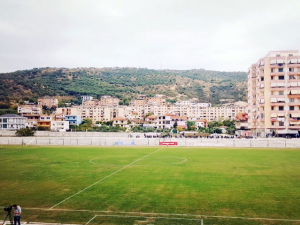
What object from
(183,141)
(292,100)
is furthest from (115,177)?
(292,100)

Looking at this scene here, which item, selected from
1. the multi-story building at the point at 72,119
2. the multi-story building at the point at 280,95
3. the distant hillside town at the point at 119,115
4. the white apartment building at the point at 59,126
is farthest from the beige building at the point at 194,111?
the multi-story building at the point at 280,95

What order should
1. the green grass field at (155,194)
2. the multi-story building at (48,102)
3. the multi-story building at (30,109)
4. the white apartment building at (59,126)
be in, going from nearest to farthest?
the green grass field at (155,194), the white apartment building at (59,126), the multi-story building at (30,109), the multi-story building at (48,102)

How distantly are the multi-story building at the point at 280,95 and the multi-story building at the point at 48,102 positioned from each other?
13544cm

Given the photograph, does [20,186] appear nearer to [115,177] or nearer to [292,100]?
[115,177]

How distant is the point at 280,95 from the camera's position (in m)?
81.1

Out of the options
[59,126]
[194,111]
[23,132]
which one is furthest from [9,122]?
[194,111]

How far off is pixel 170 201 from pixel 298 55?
8092cm

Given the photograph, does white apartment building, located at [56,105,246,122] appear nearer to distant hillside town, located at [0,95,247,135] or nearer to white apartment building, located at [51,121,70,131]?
distant hillside town, located at [0,95,247,135]

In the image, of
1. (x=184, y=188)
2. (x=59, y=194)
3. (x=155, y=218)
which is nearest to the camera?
(x=155, y=218)

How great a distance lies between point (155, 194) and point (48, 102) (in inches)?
6914

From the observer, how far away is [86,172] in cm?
2820

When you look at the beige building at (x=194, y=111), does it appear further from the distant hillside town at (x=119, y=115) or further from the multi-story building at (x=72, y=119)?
the multi-story building at (x=72, y=119)

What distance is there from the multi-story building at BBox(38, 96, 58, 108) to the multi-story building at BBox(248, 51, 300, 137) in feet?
444

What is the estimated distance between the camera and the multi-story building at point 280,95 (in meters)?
80.4
